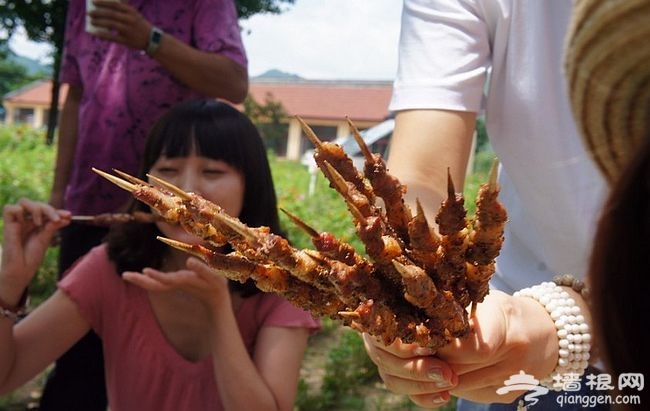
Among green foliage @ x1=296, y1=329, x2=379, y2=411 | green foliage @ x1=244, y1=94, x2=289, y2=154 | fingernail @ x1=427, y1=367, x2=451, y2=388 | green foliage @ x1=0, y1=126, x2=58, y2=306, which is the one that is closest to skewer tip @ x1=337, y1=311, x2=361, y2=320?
fingernail @ x1=427, y1=367, x2=451, y2=388

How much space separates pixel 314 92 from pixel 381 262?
7370 millimetres

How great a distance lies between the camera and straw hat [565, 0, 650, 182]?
662 mm

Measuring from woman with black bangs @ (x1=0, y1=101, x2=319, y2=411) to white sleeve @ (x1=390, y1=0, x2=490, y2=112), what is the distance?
26.2 inches

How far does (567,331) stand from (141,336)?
1.19 m

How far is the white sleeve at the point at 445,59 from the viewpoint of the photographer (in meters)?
1.02

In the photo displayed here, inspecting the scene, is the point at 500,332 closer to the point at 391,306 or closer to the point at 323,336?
the point at 391,306

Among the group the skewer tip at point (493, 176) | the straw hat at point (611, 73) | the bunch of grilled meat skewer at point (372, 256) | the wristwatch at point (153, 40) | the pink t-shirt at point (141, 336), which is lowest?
the pink t-shirt at point (141, 336)

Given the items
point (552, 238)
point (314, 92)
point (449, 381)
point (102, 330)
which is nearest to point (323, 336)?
point (102, 330)

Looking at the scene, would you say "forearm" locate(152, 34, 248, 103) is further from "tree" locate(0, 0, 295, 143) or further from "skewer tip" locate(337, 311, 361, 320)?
"tree" locate(0, 0, 295, 143)

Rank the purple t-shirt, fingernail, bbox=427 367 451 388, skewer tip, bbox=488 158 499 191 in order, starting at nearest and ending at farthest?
skewer tip, bbox=488 158 499 191 < fingernail, bbox=427 367 451 388 < the purple t-shirt

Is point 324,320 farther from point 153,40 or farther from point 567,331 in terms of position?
point 567,331

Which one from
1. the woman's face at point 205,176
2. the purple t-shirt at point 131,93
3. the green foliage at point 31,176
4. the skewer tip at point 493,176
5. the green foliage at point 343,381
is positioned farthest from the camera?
the green foliage at point 31,176

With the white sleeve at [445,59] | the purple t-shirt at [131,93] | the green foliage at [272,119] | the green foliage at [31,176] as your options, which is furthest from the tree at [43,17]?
the white sleeve at [445,59]

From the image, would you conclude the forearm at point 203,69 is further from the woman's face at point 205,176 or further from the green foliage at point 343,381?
the green foliage at point 343,381
